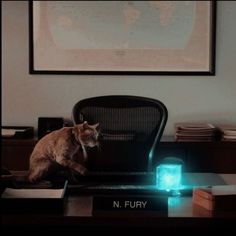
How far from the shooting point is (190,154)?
10.2ft

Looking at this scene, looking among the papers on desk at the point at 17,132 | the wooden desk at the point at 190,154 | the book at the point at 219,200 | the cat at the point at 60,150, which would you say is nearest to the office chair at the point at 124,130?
the wooden desk at the point at 190,154

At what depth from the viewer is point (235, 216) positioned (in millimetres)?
1399

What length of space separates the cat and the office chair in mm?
894

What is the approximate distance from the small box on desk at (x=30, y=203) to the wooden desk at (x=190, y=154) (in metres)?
1.69

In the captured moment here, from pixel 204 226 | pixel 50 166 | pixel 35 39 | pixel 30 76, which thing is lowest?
pixel 204 226

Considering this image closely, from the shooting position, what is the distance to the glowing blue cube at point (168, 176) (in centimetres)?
171

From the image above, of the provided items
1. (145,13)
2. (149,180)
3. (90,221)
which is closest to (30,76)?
(145,13)

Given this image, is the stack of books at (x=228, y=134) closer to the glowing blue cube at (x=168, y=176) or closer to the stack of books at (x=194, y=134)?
the stack of books at (x=194, y=134)

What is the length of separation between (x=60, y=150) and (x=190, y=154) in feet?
5.44

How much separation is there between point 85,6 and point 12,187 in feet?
6.75

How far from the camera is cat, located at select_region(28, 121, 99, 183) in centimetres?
160

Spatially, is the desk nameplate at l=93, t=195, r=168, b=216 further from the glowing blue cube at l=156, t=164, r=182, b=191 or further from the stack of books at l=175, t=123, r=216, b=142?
the stack of books at l=175, t=123, r=216, b=142

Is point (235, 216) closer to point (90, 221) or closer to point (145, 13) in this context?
point (90, 221)

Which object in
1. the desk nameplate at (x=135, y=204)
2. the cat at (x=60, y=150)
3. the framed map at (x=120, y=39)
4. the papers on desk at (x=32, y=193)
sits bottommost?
the desk nameplate at (x=135, y=204)
